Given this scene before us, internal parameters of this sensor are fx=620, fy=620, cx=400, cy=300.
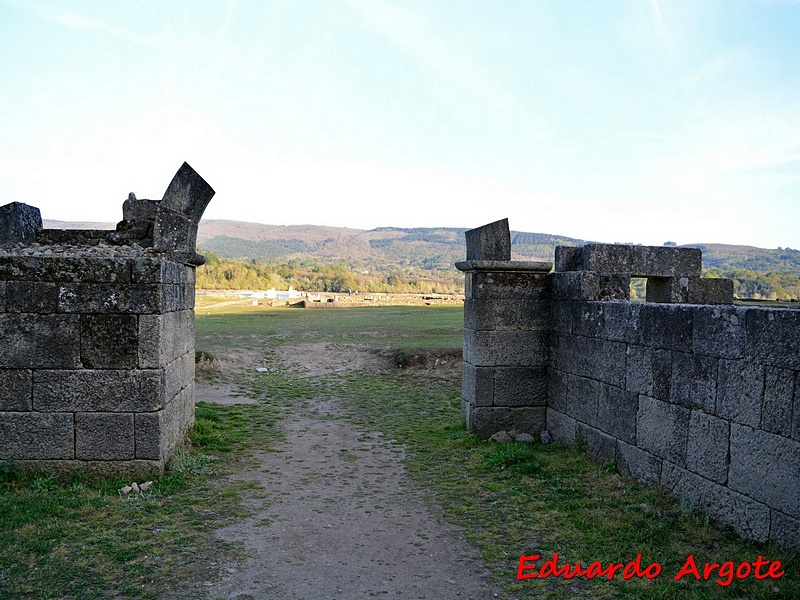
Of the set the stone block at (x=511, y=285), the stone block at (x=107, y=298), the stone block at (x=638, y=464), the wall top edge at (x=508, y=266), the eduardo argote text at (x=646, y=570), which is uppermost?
the wall top edge at (x=508, y=266)

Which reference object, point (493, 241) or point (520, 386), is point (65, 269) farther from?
point (520, 386)

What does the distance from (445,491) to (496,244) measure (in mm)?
3688

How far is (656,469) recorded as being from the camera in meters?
6.05

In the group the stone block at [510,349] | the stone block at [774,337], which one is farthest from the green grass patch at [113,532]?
the stone block at [774,337]

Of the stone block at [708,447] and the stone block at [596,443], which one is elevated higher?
the stone block at [708,447]

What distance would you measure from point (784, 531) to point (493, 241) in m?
5.26

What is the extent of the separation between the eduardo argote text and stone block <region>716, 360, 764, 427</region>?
42.3 inches

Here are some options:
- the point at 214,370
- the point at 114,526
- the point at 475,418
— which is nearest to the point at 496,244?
the point at 475,418

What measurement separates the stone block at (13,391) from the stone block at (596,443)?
6.20m

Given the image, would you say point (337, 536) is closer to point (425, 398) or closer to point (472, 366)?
point (472, 366)

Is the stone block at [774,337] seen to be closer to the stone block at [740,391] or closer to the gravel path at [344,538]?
the stone block at [740,391]

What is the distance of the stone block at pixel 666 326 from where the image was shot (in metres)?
5.73

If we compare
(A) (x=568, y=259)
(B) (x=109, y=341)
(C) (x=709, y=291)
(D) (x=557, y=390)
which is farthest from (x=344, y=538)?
(C) (x=709, y=291)

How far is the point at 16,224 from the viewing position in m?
7.52
